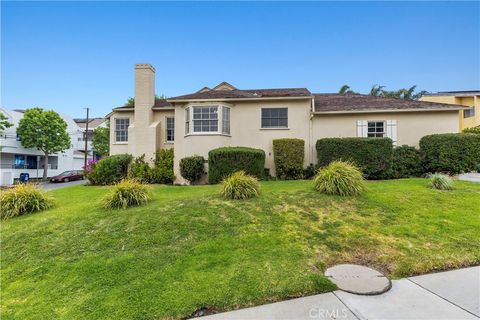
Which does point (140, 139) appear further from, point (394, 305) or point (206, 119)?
point (394, 305)

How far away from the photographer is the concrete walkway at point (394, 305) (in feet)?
10.5

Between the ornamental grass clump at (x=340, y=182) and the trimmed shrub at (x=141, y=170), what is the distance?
9922 millimetres

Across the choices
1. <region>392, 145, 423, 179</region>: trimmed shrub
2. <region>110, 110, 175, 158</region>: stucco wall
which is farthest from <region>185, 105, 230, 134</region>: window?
<region>392, 145, 423, 179</region>: trimmed shrub

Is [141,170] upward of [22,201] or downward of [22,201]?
upward

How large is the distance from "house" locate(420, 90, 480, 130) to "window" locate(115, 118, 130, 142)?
30.1 m

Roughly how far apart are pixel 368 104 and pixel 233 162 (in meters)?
8.39

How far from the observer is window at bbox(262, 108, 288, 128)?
1436 cm

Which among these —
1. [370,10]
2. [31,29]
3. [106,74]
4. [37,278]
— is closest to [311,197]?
[37,278]

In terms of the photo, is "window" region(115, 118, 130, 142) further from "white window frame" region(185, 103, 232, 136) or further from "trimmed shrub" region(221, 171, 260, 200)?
"trimmed shrub" region(221, 171, 260, 200)

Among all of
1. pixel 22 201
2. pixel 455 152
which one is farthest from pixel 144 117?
pixel 455 152

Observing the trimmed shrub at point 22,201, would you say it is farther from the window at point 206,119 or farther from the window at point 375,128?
the window at point 375,128

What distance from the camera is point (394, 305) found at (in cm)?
340

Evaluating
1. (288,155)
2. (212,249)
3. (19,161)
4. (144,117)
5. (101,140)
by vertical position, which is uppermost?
(101,140)

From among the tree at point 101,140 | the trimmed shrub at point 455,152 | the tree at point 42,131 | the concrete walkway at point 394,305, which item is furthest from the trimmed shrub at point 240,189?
the tree at point 101,140
